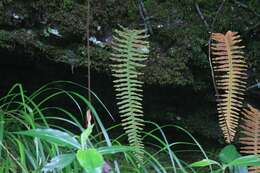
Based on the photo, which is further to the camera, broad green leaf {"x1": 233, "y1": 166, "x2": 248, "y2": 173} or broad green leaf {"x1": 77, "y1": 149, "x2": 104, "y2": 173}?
broad green leaf {"x1": 233, "y1": 166, "x2": 248, "y2": 173}

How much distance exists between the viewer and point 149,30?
6.01 ft

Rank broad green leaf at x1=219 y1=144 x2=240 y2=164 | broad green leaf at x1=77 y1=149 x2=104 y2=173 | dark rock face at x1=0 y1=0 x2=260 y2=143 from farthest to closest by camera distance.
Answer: dark rock face at x1=0 y1=0 x2=260 y2=143
broad green leaf at x1=219 y1=144 x2=240 y2=164
broad green leaf at x1=77 y1=149 x2=104 y2=173

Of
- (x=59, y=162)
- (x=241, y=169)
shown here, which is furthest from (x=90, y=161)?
(x=241, y=169)

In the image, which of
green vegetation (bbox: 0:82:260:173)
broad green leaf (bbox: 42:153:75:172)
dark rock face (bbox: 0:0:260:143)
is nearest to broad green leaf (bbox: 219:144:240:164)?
green vegetation (bbox: 0:82:260:173)

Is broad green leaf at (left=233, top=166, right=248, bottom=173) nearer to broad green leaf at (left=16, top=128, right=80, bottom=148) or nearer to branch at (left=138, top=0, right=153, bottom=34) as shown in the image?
broad green leaf at (left=16, top=128, right=80, bottom=148)

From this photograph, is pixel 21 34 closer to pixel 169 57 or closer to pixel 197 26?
pixel 169 57

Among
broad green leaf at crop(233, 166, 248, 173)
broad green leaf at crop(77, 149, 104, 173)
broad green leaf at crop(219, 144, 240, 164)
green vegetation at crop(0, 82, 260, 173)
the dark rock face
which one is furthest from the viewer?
the dark rock face

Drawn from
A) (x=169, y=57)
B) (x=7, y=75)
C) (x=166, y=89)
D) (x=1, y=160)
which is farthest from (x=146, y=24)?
(x=1, y=160)

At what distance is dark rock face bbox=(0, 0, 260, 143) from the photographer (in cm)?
176

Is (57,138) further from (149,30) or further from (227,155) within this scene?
(149,30)

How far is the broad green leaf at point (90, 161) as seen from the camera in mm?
763

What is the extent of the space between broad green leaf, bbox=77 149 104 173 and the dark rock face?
1015mm

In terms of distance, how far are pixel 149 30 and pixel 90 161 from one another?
1128 mm

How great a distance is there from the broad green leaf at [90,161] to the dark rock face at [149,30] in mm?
1015
